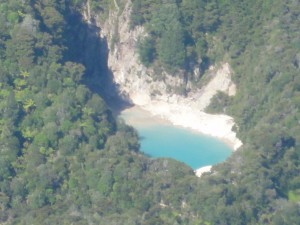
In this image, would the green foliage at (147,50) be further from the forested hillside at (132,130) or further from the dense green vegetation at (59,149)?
the dense green vegetation at (59,149)

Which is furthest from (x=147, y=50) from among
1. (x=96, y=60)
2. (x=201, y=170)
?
(x=201, y=170)

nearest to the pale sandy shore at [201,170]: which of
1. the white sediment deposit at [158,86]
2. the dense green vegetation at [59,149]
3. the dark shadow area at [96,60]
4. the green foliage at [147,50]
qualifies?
the dense green vegetation at [59,149]

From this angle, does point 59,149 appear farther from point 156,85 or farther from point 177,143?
point 156,85

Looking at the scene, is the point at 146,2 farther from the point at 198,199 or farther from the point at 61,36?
the point at 198,199

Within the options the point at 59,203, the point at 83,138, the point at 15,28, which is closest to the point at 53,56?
the point at 15,28

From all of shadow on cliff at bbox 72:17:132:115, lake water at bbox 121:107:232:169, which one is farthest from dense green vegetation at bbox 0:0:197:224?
shadow on cliff at bbox 72:17:132:115

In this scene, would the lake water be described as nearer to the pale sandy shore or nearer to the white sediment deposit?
the white sediment deposit
